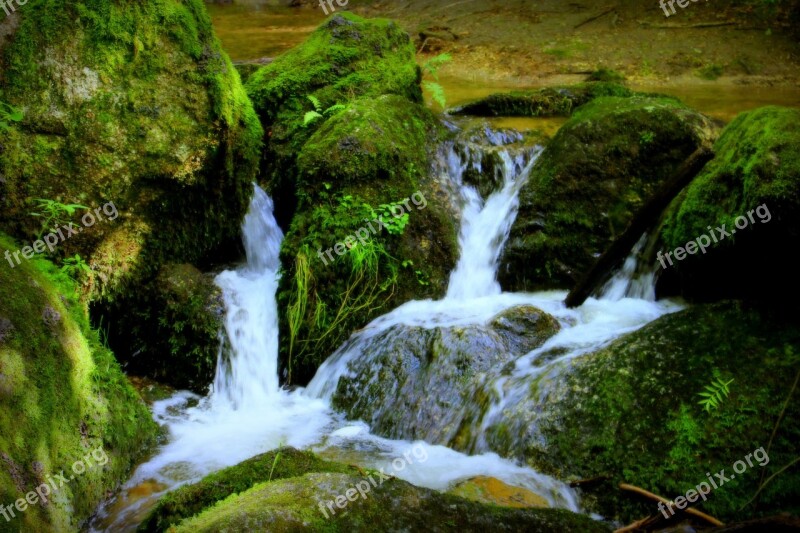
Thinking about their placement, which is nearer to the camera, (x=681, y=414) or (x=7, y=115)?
(x=681, y=414)

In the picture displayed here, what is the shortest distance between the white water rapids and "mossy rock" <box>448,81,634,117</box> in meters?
2.45

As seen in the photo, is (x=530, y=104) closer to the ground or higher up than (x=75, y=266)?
higher up

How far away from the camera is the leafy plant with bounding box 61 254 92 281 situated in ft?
15.0

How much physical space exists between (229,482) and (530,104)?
25.0 feet

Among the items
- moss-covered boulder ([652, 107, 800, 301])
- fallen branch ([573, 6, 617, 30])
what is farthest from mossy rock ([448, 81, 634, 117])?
fallen branch ([573, 6, 617, 30])

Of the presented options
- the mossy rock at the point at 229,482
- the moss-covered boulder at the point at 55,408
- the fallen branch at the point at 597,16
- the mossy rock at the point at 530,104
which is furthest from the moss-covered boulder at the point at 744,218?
the fallen branch at the point at 597,16

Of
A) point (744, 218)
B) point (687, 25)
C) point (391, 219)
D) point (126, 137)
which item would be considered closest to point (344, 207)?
point (391, 219)

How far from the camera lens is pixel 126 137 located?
4.88 meters

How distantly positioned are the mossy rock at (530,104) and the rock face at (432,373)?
4761 mm

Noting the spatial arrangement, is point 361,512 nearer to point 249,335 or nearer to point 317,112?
point 249,335

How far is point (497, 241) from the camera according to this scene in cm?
626

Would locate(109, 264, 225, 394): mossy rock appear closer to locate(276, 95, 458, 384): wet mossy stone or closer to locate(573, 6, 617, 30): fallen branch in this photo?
locate(276, 95, 458, 384): wet mossy stone

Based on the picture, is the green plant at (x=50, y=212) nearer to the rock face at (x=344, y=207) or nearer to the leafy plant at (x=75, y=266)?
the leafy plant at (x=75, y=266)

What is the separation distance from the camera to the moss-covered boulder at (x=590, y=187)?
19.6 feet
